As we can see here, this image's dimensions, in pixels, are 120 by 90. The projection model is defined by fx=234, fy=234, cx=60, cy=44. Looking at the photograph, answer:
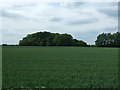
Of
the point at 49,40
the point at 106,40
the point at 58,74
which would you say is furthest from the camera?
the point at 106,40

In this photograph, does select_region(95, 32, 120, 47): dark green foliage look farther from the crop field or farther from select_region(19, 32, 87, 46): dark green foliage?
the crop field

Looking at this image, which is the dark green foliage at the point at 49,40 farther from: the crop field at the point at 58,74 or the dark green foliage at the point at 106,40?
the crop field at the point at 58,74

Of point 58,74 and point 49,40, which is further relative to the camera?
point 49,40

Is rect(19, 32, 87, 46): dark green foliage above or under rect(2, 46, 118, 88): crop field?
above

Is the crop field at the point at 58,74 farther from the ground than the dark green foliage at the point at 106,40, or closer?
closer

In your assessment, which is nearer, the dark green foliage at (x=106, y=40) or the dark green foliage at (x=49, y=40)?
the dark green foliage at (x=106, y=40)

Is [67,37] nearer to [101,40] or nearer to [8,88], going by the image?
[101,40]

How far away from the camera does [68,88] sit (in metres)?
8.81

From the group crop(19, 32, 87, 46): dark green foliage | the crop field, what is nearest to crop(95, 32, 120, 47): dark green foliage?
crop(19, 32, 87, 46): dark green foliage

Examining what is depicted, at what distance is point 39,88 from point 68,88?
3.58 ft

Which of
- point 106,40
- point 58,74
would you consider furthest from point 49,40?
point 58,74

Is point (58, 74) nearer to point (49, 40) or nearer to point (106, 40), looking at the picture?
point (49, 40)

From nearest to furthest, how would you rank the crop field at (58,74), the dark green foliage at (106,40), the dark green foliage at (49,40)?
the crop field at (58,74) < the dark green foliage at (106,40) < the dark green foliage at (49,40)

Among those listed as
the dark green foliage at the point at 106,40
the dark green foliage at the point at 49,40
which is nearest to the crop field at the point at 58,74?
the dark green foliage at the point at 106,40
